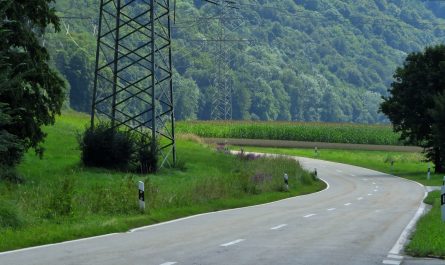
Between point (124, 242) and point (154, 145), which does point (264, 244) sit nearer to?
point (124, 242)

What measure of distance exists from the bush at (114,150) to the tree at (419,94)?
3211 cm

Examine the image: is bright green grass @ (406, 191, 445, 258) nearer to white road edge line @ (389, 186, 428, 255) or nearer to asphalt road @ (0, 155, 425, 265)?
white road edge line @ (389, 186, 428, 255)

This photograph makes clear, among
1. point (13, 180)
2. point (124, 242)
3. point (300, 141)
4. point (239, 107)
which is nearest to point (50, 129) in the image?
point (13, 180)

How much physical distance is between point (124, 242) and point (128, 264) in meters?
3.76

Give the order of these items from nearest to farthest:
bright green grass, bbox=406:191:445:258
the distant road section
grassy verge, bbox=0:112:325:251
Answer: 1. bright green grass, bbox=406:191:445:258
2. grassy verge, bbox=0:112:325:251
3. the distant road section

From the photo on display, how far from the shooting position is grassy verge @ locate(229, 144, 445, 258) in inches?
654

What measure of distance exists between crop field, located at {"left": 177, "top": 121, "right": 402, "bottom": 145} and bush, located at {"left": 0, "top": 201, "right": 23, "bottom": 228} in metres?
85.7

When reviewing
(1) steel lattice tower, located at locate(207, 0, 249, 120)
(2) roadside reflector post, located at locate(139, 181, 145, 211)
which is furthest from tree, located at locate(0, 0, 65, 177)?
(1) steel lattice tower, located at locate(207, 0, 249, 120)

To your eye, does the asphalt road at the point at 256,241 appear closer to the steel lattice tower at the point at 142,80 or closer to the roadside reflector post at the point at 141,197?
the roadside reflector post at the point at 141,197

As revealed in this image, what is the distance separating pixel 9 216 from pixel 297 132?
295 ft

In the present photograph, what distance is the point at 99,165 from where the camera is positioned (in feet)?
131

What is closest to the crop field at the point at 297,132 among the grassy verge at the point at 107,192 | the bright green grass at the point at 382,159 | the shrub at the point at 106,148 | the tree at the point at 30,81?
the bright green grass at the point at 382,159

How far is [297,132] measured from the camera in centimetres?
10719

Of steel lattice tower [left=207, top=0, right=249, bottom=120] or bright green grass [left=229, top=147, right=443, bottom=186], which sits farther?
steel lattice tower [left=207, top=0, right=249, bottom=120]
